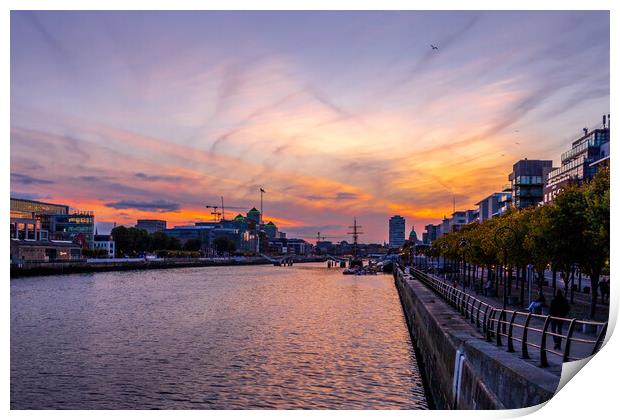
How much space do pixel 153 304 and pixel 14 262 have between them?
74.3 meters

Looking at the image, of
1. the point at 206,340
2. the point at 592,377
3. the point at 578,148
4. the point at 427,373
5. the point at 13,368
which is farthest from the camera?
the point at 578,148

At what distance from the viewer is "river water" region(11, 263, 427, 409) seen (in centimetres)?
2641

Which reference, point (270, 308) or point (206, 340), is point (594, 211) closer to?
point (206, 340)

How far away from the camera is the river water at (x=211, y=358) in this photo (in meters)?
26.4

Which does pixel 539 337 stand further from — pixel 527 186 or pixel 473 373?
pixel 527 186

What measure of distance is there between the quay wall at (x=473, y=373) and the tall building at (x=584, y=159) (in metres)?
70.6

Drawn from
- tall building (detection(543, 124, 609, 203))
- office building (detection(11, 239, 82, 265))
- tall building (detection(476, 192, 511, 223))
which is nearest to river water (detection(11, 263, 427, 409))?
tall building (detection(543, 124, 609, 203))

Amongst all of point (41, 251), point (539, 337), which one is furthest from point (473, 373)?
point (41, 251)

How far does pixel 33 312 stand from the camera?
188 ft

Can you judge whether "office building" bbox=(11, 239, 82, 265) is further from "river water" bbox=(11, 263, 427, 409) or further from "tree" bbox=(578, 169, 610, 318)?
"tree" bbox=(578, 169, 610, 318)

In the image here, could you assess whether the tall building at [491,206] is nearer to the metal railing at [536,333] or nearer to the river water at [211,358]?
the river water at [211,358]

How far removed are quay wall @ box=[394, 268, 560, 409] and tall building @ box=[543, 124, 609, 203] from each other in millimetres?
70626

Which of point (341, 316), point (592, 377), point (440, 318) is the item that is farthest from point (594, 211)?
point (341, 316)
